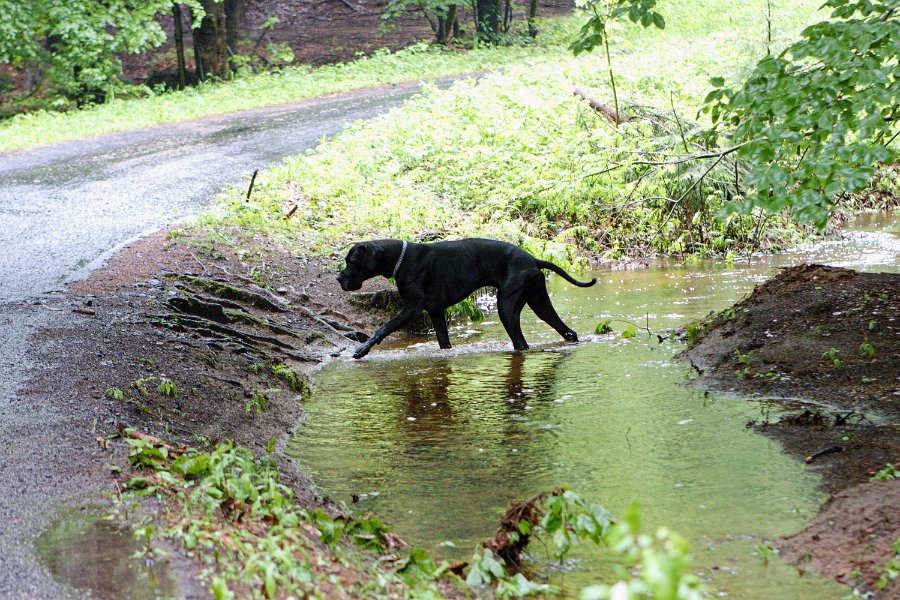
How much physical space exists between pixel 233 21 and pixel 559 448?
30744 mm

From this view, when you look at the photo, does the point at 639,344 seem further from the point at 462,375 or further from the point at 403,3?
the point at 403,3

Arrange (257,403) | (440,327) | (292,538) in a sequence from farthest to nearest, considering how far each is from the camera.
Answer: (440,327) < (257,403) < (292,538)

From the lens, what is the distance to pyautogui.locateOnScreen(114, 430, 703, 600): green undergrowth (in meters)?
3.64

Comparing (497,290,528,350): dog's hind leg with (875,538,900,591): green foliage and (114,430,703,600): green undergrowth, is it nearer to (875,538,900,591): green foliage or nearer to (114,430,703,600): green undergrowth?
(114,430,703,600): green undergrowth

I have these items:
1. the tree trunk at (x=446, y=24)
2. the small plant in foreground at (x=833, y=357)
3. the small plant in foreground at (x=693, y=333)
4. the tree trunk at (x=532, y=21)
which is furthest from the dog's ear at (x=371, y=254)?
the tree trunk at (x=532, y=21)

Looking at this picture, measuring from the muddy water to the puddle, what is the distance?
5.03ft

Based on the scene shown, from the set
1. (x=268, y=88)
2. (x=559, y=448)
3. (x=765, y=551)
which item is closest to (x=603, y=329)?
(x=559, y=448)

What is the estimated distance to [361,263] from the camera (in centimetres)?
974

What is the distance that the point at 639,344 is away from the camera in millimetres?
9789

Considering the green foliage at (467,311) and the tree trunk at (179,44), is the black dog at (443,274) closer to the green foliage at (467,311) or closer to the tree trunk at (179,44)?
the green foliage at (467,311)

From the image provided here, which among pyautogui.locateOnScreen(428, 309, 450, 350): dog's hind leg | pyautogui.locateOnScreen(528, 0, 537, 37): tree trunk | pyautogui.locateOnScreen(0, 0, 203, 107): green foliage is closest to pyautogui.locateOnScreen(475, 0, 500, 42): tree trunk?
pyautogui.locateOnScreen(528, 0, 537, 37): tree trunk

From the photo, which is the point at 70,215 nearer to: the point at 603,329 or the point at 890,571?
the point at 603,329

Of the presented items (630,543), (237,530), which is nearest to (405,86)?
(237,530)

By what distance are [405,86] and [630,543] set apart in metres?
25.4
